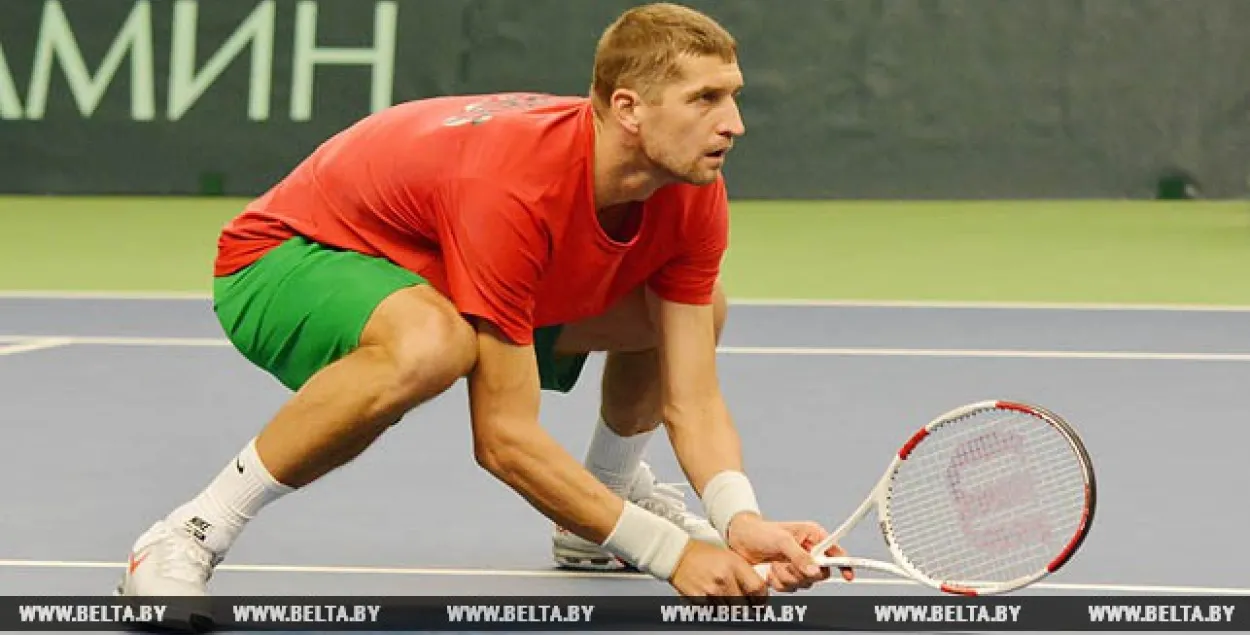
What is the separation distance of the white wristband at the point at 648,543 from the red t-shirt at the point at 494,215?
34cm

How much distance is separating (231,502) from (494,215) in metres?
0.67

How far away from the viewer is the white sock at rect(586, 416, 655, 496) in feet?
15.3

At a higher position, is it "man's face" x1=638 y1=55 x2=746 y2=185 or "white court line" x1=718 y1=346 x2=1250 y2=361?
"man's face" x1=638 y1=55 x2=746 y2=185

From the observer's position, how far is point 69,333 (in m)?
7.59

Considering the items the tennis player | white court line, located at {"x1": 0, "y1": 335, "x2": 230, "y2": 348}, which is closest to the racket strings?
the tennis player

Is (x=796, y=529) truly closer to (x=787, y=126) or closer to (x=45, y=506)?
(x=45, y=506)

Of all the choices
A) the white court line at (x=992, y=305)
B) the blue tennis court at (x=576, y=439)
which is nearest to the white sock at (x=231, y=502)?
the blue tennis court at (x=576, y=439)

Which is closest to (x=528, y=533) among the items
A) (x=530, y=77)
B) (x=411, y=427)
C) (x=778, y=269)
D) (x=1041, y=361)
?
(x=411, y=427)

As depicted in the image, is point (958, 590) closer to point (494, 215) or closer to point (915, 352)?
point (494, 215)

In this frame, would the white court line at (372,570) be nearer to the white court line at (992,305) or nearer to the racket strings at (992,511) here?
the racket strings at (992,511)

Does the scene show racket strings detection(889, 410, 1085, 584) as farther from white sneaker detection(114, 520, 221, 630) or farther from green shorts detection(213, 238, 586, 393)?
white sneaker detection(114, 520, 221, 630)

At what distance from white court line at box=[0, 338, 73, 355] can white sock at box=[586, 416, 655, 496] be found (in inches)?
118

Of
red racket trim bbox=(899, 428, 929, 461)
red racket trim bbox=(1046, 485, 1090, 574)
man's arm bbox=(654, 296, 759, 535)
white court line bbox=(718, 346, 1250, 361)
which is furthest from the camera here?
white court line bbox=(718, 346, 1250, 361)

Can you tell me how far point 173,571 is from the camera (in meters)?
4.00
